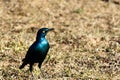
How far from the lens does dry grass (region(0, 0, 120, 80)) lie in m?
8.02

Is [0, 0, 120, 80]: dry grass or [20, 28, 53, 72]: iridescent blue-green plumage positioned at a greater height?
[20, 28, 53, 72]: iridescent blue-green plumage

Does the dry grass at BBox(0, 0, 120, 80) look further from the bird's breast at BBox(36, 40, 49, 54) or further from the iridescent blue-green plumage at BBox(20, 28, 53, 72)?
the bird's breast at BBox(36, 40, 49, 54)

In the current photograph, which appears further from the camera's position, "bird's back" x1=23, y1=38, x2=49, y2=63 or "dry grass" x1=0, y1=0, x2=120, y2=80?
"dry grass" x1=0, y1=0, x2=120, y2=80

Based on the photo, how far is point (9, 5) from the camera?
12.5m

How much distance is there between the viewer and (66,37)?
10203 mm

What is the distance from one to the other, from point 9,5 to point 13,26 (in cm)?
172

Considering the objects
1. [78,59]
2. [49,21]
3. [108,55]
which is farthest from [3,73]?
[49,21]

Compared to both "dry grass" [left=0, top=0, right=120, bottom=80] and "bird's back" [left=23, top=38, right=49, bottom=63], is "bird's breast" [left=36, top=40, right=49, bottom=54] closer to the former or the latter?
"bird's back" [left=23, top=38, right=49, bottom=63]

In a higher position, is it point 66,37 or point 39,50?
point 39,50

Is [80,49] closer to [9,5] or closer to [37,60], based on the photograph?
[37,60]

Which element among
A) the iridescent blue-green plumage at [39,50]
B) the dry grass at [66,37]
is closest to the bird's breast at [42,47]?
the iridescent blue-green plumage at [39,50]

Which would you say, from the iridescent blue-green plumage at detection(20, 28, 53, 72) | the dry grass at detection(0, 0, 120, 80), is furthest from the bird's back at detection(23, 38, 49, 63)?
the dry grass at detection(0, 0, 120, 80)

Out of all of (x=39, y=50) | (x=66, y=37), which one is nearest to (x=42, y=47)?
(x=39, y=50)

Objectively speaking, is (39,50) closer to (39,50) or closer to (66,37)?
(39,50)
